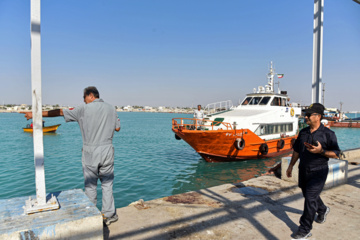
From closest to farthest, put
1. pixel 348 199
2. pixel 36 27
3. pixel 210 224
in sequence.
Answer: pixel 36 27, pixel 210 224, pixel 348 199

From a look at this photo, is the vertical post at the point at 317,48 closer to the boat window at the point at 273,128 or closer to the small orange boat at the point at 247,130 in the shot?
the small orange boat at the point at 247,130

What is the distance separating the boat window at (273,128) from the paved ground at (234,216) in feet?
28.4

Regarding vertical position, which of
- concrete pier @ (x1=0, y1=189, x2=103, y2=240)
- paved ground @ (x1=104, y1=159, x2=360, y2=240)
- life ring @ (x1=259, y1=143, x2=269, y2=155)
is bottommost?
life ring @ (x1=259, y1=143, x2=269, y2=155)

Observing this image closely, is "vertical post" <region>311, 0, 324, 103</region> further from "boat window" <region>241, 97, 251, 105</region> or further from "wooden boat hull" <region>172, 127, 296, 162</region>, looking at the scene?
"boat window" <region>241, 97, 251, 105</region>

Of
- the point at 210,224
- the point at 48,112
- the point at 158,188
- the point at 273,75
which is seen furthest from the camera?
the point at 273,75

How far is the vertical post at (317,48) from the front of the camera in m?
7.01

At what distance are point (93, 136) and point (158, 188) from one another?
7.29 metres

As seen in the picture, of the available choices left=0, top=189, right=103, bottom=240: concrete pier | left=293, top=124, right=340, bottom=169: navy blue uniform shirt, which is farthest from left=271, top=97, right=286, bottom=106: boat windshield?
left=0, top=189, right=103, bottom=240: concrete pier

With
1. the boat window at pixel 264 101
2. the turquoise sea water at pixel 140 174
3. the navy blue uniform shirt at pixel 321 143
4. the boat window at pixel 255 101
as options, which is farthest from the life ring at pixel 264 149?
the navy blue uniform shirt at pixel 321 143

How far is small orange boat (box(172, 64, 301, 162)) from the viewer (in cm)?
1266

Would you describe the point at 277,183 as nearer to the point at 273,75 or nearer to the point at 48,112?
the point at 48,112

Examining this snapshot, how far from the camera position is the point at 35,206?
2846 mm

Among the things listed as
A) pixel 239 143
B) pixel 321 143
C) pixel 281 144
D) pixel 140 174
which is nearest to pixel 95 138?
pixel 321 143

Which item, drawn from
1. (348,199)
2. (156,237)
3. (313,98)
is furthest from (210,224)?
(313,98)
